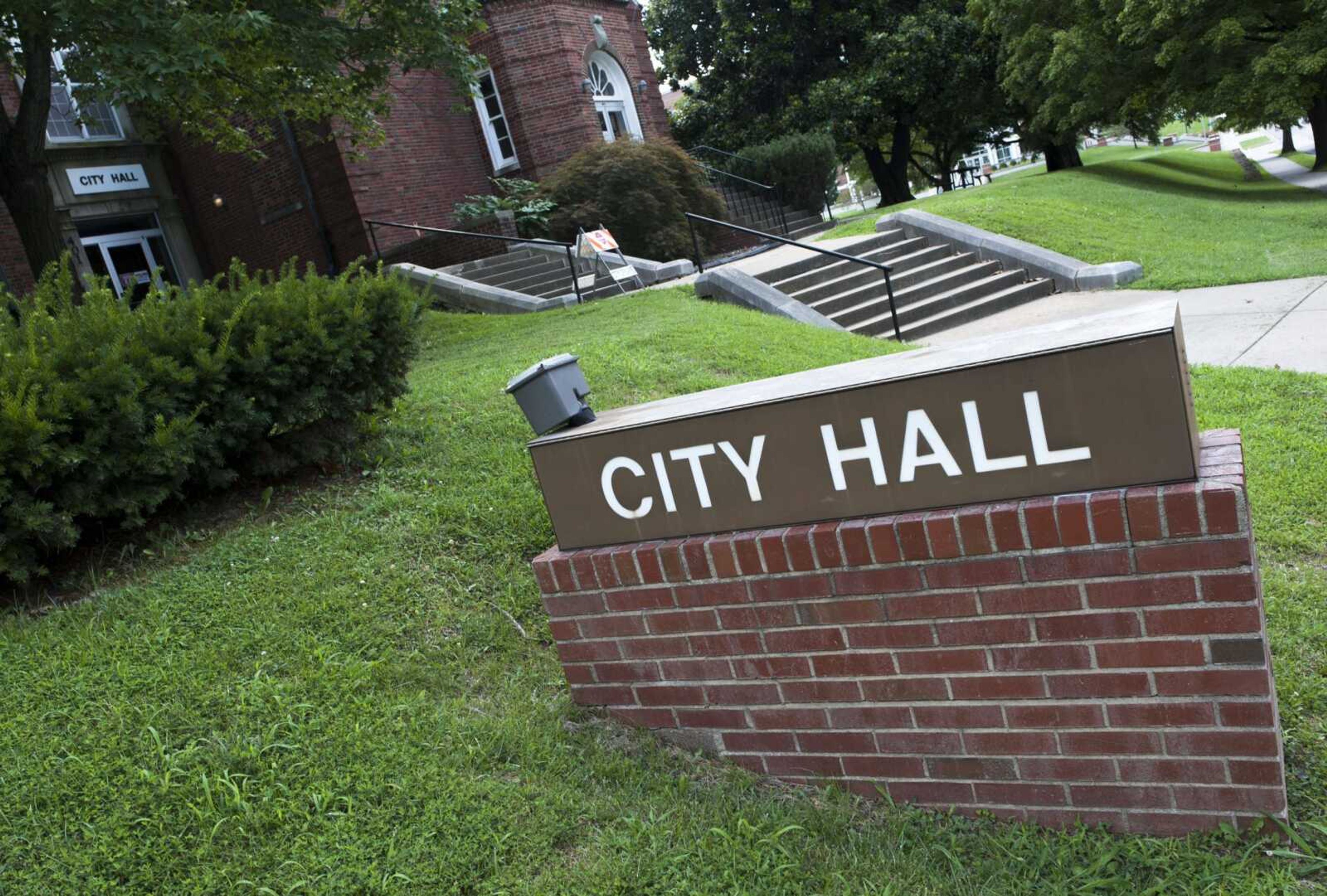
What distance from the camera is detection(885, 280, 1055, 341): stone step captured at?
1105 cm

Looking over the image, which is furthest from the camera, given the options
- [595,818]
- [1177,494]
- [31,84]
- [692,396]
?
[31,84]

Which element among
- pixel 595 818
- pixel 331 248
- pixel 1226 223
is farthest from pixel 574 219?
pixel 595 818

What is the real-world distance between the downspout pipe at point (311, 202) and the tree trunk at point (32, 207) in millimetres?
8116

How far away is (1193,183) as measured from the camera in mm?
21453

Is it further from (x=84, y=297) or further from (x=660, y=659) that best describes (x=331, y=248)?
(x=660, y=659)

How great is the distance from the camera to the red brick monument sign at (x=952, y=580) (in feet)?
7.57

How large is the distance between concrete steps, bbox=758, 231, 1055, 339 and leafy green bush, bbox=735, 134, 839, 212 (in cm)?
857

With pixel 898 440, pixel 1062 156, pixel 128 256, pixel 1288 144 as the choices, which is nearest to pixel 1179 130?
pixel 1288 144

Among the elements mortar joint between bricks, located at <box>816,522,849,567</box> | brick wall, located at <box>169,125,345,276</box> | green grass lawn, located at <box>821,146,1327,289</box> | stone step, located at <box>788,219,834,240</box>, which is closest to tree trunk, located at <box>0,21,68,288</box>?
brick wall, located at <box>169,125,345,276</box>

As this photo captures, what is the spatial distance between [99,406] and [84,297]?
46.4 inches

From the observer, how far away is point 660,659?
3107mm

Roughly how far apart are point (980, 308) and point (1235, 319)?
3.18 metres

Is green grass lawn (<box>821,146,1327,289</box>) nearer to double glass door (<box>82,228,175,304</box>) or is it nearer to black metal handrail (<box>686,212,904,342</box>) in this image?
black metal handrail (<box>686,212,904,342</box>)

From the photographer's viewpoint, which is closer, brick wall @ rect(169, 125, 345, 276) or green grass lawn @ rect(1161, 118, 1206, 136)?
brick wall @ rect(169, 125, 345, 276)
